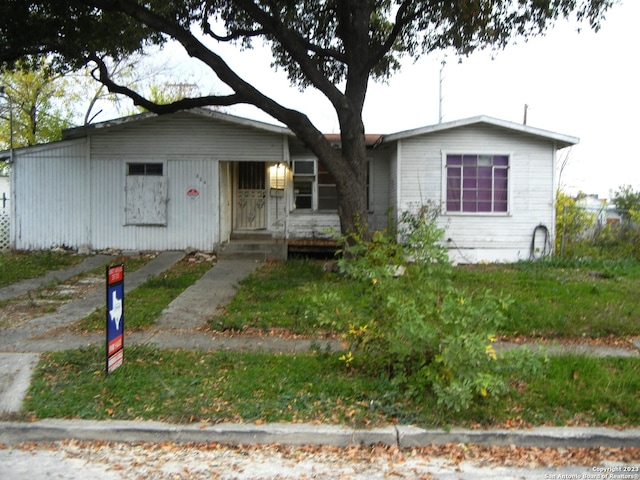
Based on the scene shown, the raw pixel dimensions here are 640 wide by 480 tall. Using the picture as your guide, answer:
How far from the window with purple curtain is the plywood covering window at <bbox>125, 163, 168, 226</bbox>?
7.84m

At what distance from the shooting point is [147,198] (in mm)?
15531

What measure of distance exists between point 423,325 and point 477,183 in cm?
1074

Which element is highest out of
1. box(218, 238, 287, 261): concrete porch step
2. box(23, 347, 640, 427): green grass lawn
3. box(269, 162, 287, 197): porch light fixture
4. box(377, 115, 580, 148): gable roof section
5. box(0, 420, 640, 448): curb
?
box(377, 115, 580, 148): gable roof section

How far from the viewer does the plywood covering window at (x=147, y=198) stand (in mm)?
15508

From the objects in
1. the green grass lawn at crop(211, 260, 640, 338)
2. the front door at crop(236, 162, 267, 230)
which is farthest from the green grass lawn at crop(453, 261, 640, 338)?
the front door at crop(236, 162, 267, 230)

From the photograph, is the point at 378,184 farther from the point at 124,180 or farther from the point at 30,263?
the point at 30,263

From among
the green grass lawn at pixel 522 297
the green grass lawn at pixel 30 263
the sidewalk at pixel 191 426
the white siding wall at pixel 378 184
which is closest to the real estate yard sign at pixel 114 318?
the sidewalk at pixel 191 426

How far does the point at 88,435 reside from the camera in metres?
4.76

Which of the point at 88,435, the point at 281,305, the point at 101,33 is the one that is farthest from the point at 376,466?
the point at 101,33

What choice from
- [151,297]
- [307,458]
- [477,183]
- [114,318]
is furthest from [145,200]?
[307,458]

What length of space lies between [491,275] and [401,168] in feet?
14.5

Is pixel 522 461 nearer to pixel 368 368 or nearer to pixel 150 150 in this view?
pixel 368 368

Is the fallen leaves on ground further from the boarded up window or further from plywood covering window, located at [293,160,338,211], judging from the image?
plywood covering window, located at [293,160,338,211]

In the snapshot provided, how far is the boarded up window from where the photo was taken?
1551 cm
